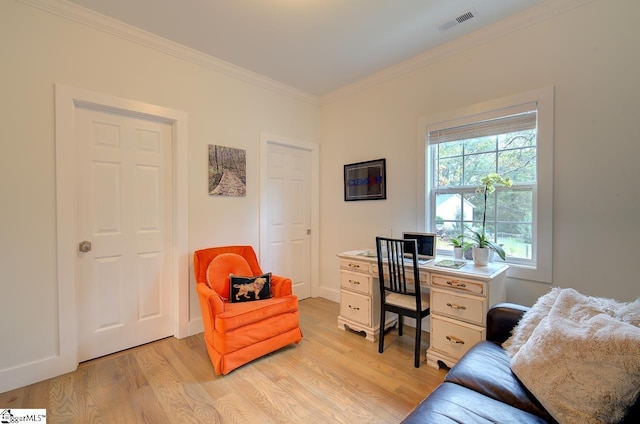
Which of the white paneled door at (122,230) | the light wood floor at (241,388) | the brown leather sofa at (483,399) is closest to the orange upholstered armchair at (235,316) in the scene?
the light wood floor at (241,388)

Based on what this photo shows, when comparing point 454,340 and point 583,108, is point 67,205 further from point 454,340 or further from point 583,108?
point 583,108

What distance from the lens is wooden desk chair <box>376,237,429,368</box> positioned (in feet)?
7.35

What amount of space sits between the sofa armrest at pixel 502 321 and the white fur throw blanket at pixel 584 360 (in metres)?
0.31

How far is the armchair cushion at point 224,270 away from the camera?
8.41 feet

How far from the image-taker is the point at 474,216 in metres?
2.63

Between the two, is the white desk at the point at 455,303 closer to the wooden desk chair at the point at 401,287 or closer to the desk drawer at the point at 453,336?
the desk drawer at the point at 453,336

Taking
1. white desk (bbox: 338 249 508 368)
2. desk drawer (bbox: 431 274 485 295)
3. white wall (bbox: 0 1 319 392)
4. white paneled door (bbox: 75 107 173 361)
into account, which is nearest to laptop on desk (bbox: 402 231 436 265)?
white desk (bbox: 338 249 508 368)

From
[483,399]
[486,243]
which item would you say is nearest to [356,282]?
[486,243]

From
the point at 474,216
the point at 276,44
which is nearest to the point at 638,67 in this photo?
the point at 474,216

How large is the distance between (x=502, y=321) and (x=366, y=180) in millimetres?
2063

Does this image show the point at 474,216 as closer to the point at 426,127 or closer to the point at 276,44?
the point at 426,127

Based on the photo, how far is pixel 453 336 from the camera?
216 cm

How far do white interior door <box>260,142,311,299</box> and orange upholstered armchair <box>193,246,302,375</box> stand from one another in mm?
692

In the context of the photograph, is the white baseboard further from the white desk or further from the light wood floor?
the white desk
